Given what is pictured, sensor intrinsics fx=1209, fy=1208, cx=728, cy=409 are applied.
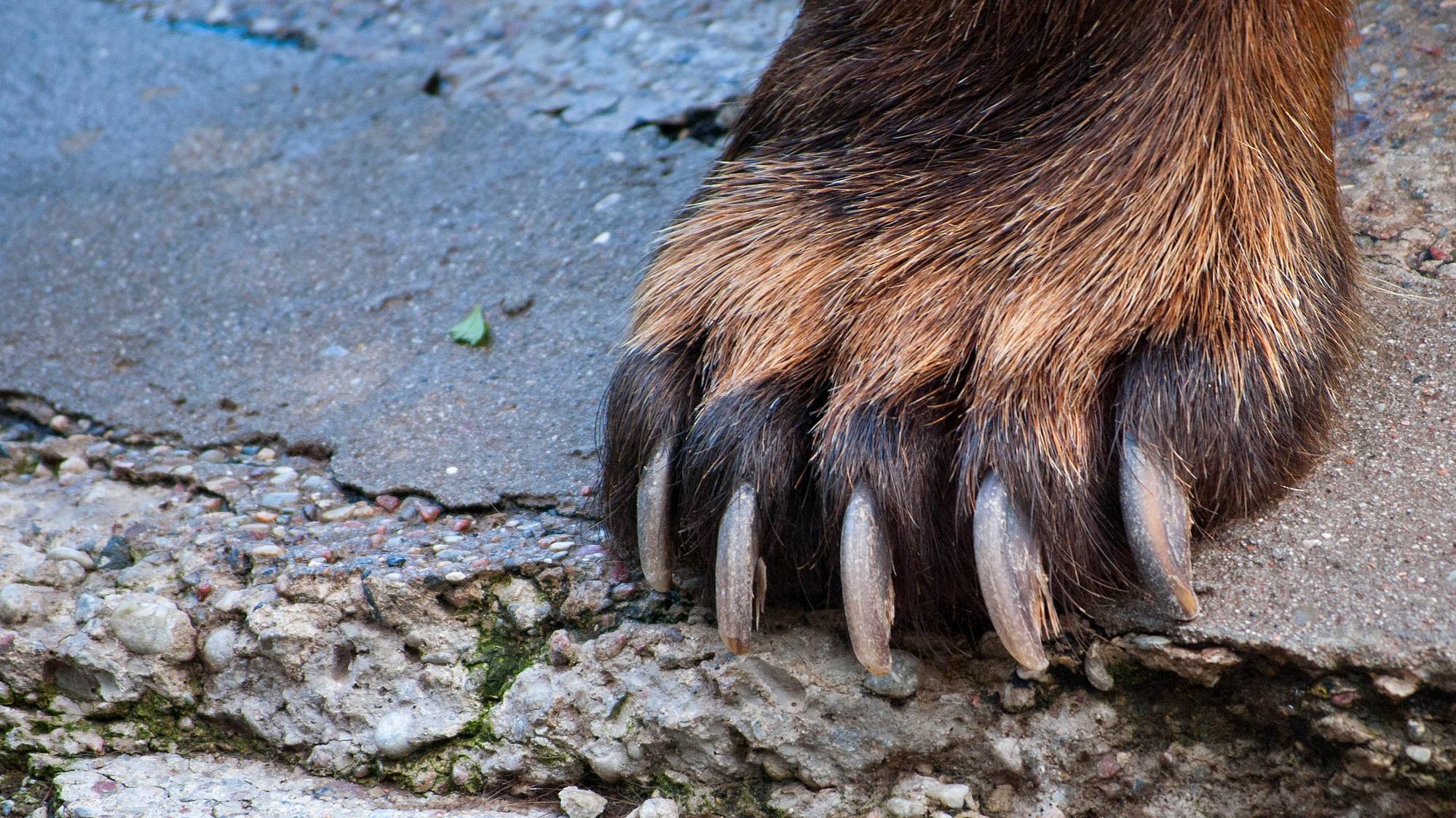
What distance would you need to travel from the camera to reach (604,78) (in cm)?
295

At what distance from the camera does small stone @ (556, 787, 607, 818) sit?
1560 millimetres

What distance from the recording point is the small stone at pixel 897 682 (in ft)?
4.90

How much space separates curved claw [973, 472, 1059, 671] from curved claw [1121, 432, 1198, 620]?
0.37 ft

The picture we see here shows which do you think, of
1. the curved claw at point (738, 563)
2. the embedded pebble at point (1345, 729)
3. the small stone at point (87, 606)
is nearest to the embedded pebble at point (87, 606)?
the small stone at point (87, 606)

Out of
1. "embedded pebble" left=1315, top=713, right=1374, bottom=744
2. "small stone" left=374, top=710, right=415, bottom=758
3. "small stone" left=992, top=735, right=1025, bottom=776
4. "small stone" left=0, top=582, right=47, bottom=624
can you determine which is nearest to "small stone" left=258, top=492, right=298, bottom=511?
"small stone" left=0, top=582, right=47, bottom=624

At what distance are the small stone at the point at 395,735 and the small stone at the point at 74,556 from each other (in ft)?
1.95

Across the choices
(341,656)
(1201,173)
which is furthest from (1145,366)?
(341,656)

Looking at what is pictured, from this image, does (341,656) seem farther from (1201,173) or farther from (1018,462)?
(1201,173)

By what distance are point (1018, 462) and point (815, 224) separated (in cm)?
50

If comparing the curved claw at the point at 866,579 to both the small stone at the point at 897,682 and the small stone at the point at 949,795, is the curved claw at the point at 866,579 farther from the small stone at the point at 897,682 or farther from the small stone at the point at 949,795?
the small stone at the point at 949,795

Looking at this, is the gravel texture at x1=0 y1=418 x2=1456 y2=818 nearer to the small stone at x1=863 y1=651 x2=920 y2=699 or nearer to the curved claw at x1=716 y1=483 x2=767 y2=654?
the small stone at x1=863 y1=651 x2=920 y2=699

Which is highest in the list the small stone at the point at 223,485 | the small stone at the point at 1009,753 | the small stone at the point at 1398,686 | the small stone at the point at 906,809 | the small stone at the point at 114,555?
the small stone at the point at 223,485

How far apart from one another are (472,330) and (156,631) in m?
0.79

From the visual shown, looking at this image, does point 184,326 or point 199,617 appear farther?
point 184,326
